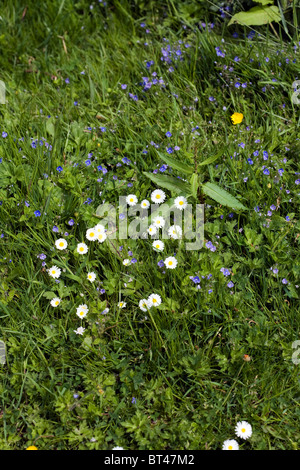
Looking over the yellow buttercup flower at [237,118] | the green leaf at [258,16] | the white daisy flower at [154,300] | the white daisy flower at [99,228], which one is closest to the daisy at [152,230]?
the white daisy flower at [99,228]

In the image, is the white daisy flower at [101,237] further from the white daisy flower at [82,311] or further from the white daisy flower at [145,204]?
the white daisy flower at [82,311]

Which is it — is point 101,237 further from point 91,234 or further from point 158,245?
point 158,245

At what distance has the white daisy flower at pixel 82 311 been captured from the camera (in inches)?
A: 92.4

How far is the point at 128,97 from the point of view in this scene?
3291 mm

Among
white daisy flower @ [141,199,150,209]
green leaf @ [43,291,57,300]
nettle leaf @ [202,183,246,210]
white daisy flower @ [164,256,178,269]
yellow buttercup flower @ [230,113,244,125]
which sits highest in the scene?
yellow buttercup flower @ [230,113,244,125]

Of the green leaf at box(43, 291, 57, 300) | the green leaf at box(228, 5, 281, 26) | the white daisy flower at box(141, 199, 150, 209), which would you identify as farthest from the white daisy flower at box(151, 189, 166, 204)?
the green leaf at box(228, 5, 281, 26)

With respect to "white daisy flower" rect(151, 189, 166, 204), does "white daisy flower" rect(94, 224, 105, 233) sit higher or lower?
lower

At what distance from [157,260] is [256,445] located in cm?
97

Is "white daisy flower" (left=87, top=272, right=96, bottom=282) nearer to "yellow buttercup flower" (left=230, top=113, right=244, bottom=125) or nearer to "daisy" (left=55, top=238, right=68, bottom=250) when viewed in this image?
A: "daisy" (left=55, top=238, right=68, bottom=250)

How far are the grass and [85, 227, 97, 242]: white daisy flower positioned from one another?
0.05 metres

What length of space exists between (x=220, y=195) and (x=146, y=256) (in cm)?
52

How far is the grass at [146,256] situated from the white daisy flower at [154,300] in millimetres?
36

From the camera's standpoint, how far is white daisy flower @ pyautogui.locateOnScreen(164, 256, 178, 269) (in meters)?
2.41
